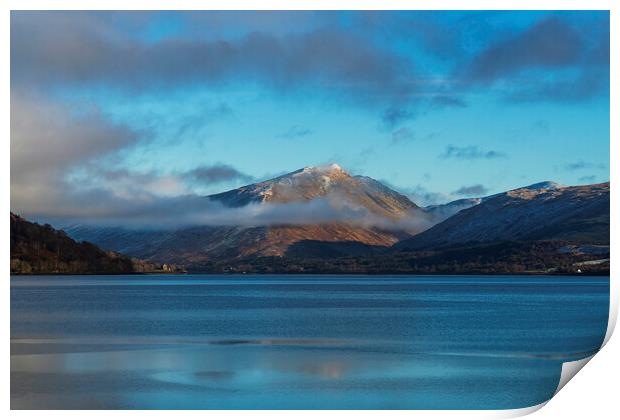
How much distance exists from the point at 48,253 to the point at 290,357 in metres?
86.4

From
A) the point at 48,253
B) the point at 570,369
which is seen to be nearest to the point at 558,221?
the point at 48,253

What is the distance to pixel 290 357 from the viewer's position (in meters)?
26.3

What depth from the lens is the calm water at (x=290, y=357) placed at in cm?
1986

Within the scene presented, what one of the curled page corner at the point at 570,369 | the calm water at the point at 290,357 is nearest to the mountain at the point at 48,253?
the calm water at the point at 290,357

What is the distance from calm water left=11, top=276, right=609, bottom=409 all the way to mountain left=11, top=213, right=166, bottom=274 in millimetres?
51055

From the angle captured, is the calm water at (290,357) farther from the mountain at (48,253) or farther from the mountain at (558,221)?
the mountain at (558,221)

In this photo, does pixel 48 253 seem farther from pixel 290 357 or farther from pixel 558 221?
pixel 558 221

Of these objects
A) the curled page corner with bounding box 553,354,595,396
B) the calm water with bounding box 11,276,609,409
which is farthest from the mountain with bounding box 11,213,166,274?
the curled page corner with bounding box 553,354,595,396

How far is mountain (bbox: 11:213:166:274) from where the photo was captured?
9762cm

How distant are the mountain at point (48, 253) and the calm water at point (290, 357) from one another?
5105 cm
